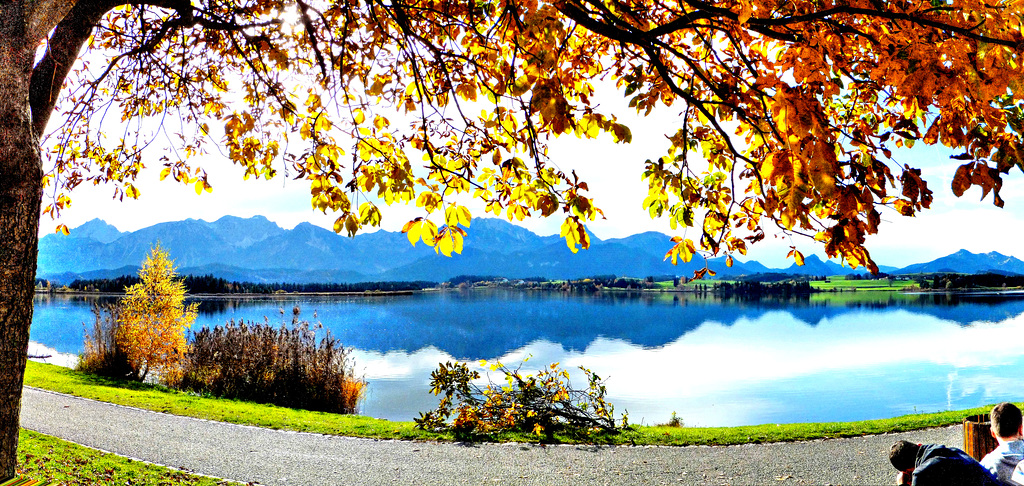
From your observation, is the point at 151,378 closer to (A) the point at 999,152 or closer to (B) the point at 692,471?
(B) the point at 692,471

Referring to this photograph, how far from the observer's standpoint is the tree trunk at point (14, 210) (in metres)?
2.52

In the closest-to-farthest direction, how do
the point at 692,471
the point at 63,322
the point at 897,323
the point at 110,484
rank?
the point at 110,484 < the point at 692,471 < the point at 63,322 < the point at 897,323

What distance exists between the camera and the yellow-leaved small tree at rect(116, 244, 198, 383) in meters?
17.0

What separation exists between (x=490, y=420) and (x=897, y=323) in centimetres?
5956

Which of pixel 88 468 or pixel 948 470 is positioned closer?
pixel 948 470

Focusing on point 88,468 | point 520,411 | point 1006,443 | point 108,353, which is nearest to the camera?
point 1006,443

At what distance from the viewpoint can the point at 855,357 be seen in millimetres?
31750

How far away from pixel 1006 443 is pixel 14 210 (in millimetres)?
7074

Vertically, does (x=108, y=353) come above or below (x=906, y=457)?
below

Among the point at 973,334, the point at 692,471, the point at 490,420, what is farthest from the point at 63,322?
the point at 973,334

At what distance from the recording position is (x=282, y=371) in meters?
14.5

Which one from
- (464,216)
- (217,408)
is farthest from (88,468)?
(464,216)

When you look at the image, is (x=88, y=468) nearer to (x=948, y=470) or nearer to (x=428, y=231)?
(x=428, y=231)

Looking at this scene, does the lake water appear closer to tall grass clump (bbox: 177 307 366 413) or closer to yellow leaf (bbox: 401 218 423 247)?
tall grass clump (bbox: 177 307 366 413)
